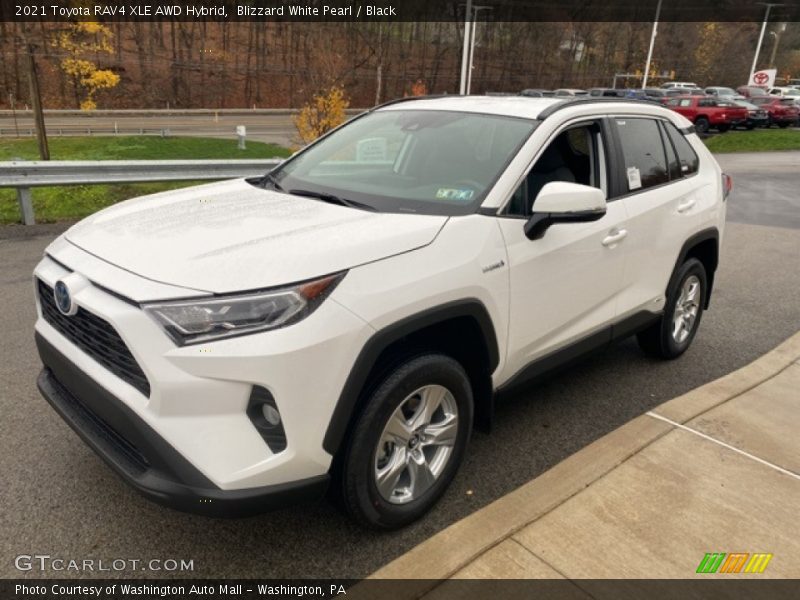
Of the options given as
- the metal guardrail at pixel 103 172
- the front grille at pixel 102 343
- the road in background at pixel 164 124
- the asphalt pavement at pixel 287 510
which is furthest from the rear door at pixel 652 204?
the road in background at pixel 164 124

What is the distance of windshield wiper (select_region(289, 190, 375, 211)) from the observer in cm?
285

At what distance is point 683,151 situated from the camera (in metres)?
4.31

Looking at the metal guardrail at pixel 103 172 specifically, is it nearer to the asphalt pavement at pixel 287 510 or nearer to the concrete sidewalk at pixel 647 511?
the asphalt pavement at pixel 287 510

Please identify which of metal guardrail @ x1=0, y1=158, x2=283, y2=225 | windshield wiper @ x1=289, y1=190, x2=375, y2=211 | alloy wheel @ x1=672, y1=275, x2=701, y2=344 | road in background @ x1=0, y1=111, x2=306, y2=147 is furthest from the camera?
road in background @ x1=0, y1=111, x2=306, y2=147

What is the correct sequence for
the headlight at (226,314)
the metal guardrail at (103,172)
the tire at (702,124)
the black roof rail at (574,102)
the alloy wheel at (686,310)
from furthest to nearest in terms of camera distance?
the tire at (702,124) < the metal guardrail at (103,172) < the alloy wheel at (686,310) < the black roof rail at (574,102) < the headlight at (226,314)

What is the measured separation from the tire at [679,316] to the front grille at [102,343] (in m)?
3.38

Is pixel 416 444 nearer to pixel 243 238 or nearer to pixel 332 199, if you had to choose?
pixel 243 238

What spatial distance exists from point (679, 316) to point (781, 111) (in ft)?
119

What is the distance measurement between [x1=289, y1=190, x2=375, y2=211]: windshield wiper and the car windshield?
0.01m

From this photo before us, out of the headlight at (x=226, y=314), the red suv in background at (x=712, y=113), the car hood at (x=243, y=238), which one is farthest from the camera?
the red suv in background at (x=712, y=113)

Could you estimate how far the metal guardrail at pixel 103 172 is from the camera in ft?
23.1

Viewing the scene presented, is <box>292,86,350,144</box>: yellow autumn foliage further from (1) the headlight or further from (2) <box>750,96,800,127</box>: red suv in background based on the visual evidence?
(2) <box>750,96,800,127</box>: red suv in background

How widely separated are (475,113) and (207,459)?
7.55ft

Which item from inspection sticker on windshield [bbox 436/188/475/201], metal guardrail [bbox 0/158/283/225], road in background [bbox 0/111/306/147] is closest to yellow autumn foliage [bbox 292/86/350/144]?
metal guardrail [bbox 0/158/283/225]
